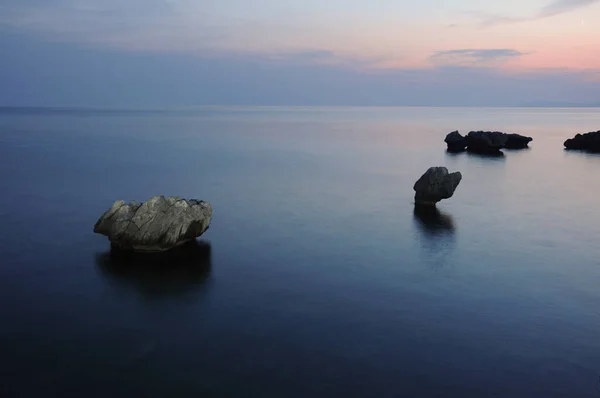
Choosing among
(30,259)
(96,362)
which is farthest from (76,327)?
(30,259)

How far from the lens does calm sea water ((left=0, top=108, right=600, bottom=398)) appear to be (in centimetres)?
1798

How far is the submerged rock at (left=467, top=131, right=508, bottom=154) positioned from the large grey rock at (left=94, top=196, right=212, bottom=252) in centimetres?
8135

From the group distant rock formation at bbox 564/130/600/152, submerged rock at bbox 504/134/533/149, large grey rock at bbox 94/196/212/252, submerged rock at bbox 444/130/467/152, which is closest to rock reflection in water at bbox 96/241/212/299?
large grey rock at bbox 94/196/212/252

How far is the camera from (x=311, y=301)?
81.3 feet

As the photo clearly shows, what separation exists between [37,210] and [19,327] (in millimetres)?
24586

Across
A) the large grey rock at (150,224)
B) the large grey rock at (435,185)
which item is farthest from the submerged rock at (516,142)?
the large grey rock at (150,224)

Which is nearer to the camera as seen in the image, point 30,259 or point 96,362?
point 96,362

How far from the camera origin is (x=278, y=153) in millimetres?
94375

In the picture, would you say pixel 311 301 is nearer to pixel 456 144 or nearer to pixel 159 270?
pixel 159 270

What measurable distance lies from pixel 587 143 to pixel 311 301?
10057 centimetres

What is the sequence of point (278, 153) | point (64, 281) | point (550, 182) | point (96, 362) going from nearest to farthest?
point (96, 362) → point (64, 281) → point (550, 182) → point (278, 153)

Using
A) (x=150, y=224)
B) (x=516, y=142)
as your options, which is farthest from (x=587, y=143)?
(x=150, y=224)

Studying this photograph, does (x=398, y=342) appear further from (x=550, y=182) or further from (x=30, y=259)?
(x=550, y=182)

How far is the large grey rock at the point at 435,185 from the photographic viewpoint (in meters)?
44.1
